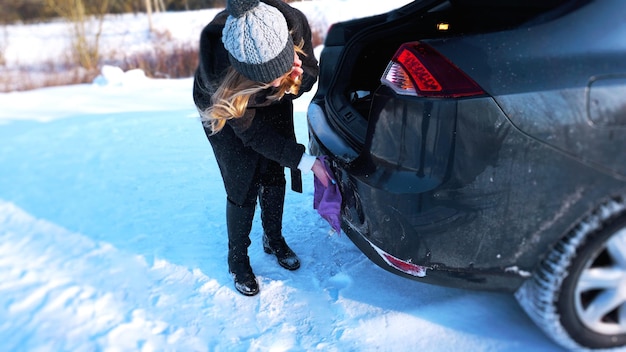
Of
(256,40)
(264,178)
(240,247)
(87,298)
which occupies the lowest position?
(87,298)

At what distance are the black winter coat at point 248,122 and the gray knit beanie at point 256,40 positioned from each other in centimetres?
19

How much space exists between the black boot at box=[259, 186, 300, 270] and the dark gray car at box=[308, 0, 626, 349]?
0.76 metres

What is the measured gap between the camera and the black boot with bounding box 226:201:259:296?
2436 mm

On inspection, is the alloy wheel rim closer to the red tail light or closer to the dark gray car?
the dark gray car

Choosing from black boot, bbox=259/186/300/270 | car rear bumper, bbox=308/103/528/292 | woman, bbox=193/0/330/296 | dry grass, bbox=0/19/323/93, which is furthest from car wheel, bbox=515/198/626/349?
dry grass, bbox=0/19/323/93

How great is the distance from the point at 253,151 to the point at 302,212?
1.01m

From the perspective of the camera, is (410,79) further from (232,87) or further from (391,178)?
(232,87)

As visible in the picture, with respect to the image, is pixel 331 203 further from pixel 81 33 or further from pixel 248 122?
pixel 81 33

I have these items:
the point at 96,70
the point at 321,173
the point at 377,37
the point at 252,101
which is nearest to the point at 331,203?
the point at 321,173

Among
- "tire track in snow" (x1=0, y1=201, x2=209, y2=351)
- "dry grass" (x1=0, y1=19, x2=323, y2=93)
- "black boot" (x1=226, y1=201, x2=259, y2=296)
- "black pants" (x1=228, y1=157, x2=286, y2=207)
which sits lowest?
"dry grass" (x1=0, y1=19, x2=323, y2=93)

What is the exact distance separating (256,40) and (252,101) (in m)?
0.34

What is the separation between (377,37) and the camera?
262 cm

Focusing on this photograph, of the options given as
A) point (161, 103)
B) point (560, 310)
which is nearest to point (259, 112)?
point (560, 310)

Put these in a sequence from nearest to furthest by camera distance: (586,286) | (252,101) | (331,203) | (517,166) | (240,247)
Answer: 1. (517,166)
2. (586,286)
3. (252,101)
4. (331,203)
5. (240,247)
